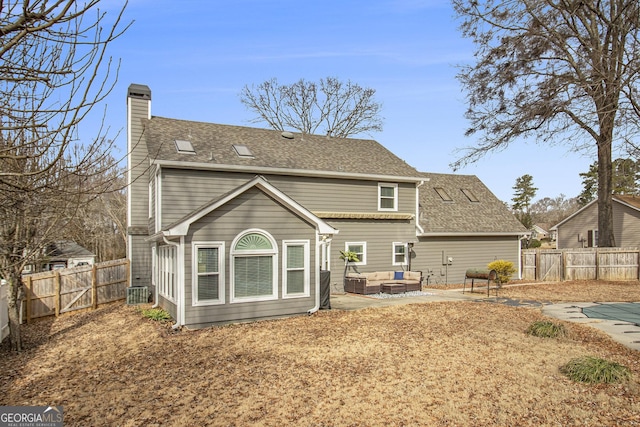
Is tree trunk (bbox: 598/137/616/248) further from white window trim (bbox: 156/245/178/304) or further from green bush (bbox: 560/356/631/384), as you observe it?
white window trim (bbox: 156/245/178/304)

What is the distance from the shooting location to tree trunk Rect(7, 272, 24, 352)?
37.2 feet

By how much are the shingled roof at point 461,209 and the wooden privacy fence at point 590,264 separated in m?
2.15

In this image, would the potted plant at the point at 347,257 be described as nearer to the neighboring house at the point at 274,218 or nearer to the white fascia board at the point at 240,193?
the neighboring house at the point at 274,218

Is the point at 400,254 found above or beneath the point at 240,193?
beneath

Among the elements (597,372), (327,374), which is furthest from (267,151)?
(597,372)

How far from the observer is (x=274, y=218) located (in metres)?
12.8

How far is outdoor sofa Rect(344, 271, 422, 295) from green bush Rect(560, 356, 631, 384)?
404 inches

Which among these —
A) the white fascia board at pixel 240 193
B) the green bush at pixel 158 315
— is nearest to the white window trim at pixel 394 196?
the white fascia board at pixel 240 193

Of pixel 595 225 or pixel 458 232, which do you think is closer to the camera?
pixel 458 232

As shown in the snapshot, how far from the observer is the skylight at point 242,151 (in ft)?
57.5

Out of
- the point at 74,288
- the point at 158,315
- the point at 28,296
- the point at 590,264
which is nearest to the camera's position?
the point at 158,315

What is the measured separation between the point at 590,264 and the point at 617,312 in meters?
10.7

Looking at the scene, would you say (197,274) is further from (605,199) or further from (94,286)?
(605,199)

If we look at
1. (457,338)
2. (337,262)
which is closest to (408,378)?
(457,338)
